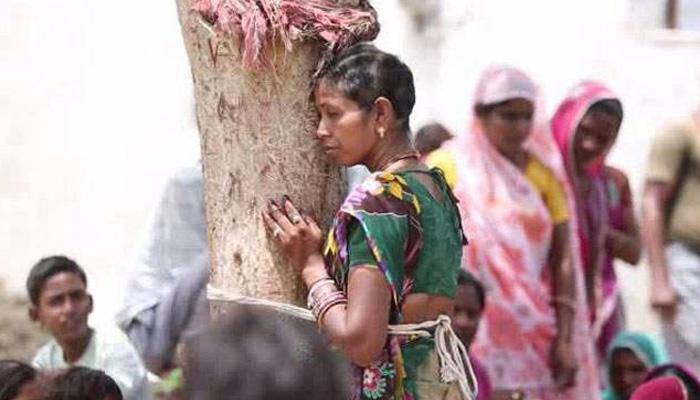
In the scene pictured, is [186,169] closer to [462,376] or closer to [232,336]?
[462,376]

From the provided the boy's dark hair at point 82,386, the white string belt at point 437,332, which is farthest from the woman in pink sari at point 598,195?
the white string belt at point 437,332

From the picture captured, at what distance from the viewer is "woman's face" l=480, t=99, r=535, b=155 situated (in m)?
7.94

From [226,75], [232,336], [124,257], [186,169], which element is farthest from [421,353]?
[124,257]

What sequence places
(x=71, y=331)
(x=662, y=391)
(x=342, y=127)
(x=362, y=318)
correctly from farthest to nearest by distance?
(x=71, y=331), (x=662, y=391), (x=342, y=127), (x=362, y=318)

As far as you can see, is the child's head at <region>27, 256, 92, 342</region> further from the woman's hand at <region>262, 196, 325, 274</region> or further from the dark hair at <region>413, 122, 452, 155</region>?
the woman's hand at <region>262, 196, 325, 274</region>

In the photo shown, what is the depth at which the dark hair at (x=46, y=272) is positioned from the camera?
23.0 feet

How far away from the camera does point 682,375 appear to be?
6754 mm

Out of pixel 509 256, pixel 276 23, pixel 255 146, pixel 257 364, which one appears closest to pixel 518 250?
pixel 509 256

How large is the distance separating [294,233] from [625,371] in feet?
12.6

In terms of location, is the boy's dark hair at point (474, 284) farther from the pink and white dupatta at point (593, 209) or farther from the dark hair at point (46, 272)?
the dark hair at point (46, 272)

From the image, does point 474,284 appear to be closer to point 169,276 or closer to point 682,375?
point 682,375

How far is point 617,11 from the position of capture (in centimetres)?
955

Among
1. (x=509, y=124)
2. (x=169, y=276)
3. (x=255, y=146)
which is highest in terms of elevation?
(x=255, y=146)

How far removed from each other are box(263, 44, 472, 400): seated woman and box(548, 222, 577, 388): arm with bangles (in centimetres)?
354
